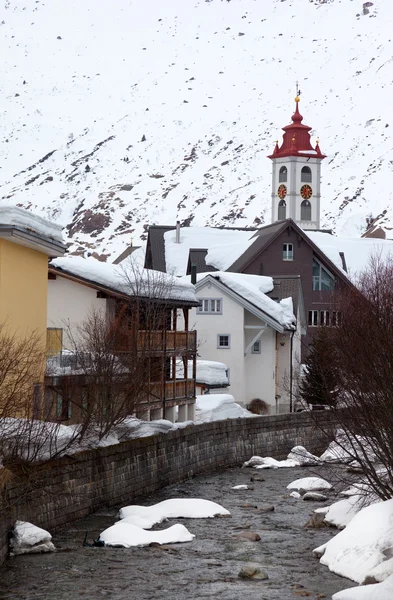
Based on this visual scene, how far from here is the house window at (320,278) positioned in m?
82.0

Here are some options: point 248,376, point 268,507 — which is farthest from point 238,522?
point 248,376

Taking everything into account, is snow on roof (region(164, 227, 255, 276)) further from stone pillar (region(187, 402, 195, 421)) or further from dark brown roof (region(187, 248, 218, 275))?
stone pillar (region(187, 402, 195, 421))

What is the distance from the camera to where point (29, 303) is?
36406 millimetres

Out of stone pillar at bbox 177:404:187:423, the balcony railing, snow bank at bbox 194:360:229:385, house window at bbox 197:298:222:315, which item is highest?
house window at bbox 197:298:222:315

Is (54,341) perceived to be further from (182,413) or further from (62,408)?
(182,413)

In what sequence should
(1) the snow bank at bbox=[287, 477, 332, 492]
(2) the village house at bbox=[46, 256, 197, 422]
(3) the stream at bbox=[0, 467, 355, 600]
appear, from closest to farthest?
(3) the stream at bbox=[0, 467, 355, 600]
(1) the snow bank at bbox=[287, 477, 332, 492]
(2) the village house at bbox=[46, 256, 197, 422]

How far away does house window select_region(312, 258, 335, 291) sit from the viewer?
8200 cm

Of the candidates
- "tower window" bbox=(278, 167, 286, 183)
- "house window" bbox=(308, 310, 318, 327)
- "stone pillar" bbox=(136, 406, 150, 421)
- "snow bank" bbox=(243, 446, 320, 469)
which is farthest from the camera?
"tower window" bbox=(278, 167, 286, 183)

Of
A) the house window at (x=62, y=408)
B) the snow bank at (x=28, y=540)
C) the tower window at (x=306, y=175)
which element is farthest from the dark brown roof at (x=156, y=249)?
the snow bank at (x=28, y=540)

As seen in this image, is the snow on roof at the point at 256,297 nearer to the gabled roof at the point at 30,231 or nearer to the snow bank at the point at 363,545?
the gabled roof at the point at 30,231

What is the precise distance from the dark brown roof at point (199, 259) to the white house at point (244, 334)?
15435 millimetres

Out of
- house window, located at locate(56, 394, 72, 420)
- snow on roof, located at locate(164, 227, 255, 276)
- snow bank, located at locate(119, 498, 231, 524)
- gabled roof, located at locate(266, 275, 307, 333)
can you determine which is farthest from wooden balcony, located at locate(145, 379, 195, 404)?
snow on roof, located at locate(164, 227, 255, 276)

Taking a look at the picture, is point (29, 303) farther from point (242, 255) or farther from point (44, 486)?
point (242, 255)

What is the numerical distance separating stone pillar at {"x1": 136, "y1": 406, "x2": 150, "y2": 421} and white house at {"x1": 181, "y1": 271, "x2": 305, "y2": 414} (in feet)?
58.7
